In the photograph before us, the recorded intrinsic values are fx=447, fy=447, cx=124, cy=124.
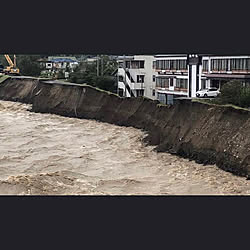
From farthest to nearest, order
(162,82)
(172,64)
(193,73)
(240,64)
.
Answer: (162,82)
(172,64)
(193,73)
(240,64)

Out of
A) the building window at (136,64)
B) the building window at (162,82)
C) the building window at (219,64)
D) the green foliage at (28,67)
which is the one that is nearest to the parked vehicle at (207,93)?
the building window at (219,64)

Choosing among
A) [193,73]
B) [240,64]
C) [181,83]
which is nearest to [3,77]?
[181,83]

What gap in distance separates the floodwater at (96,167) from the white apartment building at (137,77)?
5.33 m

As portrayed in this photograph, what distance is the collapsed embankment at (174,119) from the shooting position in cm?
1372

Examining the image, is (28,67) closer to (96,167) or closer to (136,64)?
(136,64)

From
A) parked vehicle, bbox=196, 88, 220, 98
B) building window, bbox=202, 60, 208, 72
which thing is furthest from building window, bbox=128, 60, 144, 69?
parked vehicle, bbox=196, 88, 220, 98

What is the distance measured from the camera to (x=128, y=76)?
88.2 feet

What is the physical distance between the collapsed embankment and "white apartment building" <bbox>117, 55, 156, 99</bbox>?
2.34 meters

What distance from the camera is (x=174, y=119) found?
1778cm

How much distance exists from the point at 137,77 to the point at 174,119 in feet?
30.8

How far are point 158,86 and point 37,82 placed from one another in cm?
989

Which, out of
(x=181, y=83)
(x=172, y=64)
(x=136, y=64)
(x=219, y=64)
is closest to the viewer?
(x=219, y=64)

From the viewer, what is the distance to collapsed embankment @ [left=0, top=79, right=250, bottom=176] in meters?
13.7

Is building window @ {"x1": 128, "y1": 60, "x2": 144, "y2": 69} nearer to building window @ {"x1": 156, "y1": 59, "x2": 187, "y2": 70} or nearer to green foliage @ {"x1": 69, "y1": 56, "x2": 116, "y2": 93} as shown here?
green foliage @ {"x1": 69, "y1": 56, "x2": 116, "y2": 93}
